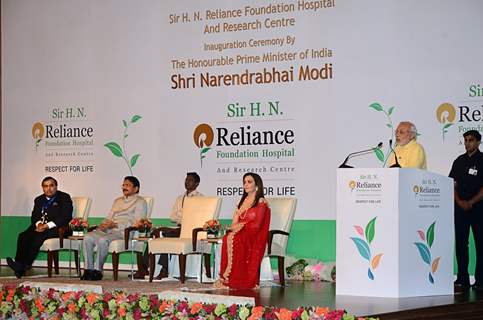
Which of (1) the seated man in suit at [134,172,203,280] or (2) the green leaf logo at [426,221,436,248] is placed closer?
(2) the green leaf logo at [426,221,436,248]

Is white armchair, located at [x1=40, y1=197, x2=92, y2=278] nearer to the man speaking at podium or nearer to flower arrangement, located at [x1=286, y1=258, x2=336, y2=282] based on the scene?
flower arrangement, located at [x1=286, y1=258, x2=336, y2=282]

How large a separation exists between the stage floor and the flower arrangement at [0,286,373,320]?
0.60 metres

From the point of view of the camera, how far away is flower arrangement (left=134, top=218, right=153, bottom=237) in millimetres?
10758

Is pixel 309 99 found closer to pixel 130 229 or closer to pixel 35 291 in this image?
pixel 130 229

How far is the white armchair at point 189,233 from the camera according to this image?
10227mm

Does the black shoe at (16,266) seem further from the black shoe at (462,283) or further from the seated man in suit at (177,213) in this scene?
the black shoe at (462,283)

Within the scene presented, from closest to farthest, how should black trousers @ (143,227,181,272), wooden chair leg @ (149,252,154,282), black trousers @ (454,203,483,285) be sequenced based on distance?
black trousers @ (454,203,483,285) < wooden chair leg @ (149,252,154,282) < black trousers @ (143,227,181,272)

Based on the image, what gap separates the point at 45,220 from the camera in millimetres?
11688

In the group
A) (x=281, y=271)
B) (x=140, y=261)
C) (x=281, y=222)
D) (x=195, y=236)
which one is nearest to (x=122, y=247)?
(x=140, y=261)

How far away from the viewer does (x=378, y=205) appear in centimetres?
755

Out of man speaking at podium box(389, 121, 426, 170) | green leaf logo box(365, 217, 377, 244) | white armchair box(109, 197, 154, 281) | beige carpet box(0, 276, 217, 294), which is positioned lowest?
beige carpet box(0, 276, 217, 294)

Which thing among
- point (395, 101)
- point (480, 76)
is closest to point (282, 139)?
point (395, 101)

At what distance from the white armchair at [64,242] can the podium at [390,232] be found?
4445 mm

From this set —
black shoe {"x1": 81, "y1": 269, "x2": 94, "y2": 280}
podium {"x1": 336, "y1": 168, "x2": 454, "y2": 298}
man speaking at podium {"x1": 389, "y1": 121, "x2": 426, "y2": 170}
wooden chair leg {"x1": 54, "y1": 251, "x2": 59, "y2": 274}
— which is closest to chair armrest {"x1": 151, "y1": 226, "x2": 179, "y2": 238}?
black shoe {"x1": 81, "y1": 269, "x2": 94, "y2": 280}
